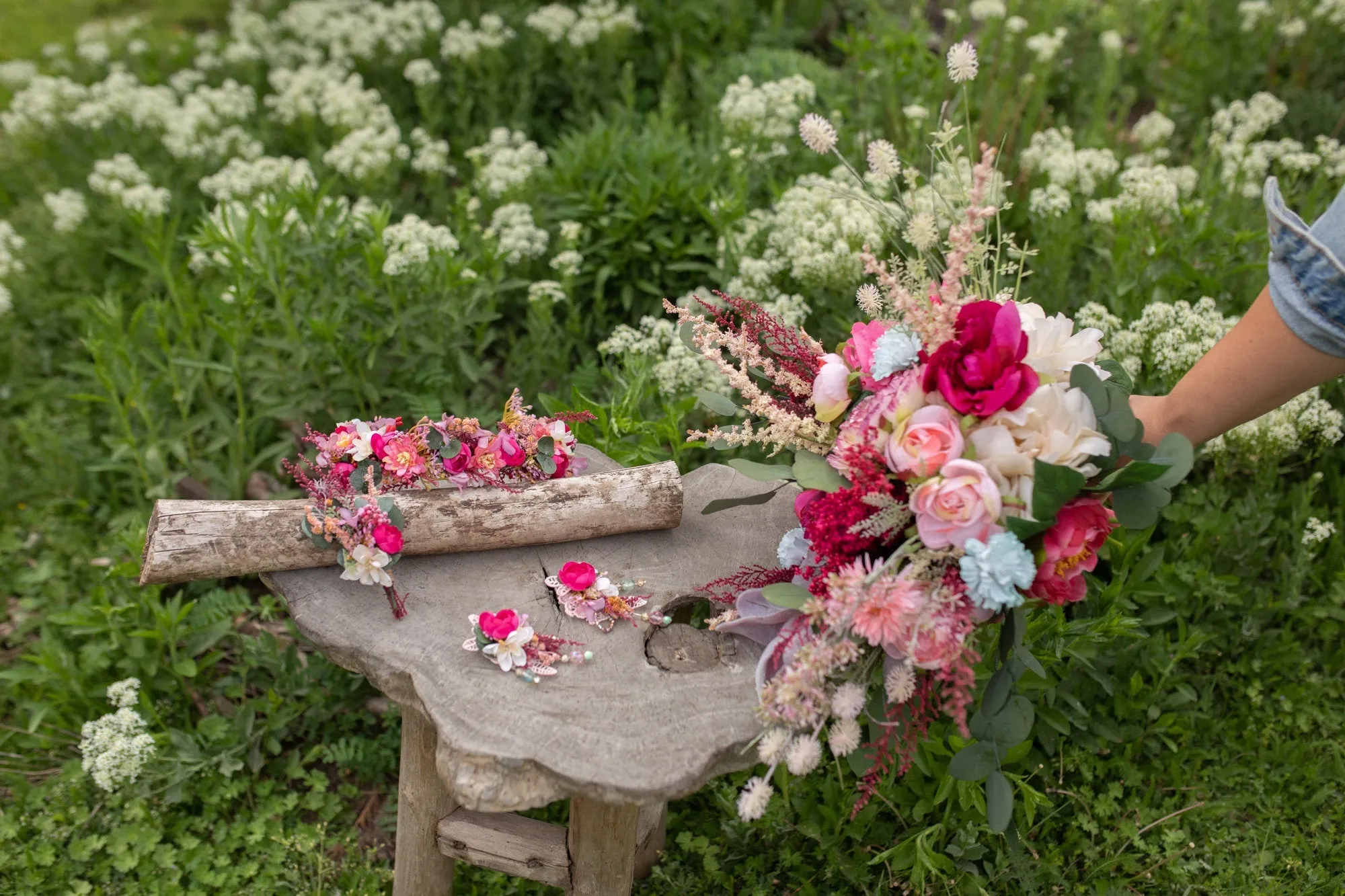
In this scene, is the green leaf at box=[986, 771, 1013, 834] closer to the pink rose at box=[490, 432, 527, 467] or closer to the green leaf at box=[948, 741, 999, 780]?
the green leaf at box=[948, 741, 999, 780]

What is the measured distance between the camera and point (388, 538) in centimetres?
A: 202

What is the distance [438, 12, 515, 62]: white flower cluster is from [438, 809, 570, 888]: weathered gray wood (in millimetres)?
3928

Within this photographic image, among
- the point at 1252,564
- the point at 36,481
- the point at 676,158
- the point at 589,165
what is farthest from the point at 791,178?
the point at 36,481

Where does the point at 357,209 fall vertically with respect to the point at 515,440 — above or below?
below

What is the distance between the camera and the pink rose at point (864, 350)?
6.22 ft

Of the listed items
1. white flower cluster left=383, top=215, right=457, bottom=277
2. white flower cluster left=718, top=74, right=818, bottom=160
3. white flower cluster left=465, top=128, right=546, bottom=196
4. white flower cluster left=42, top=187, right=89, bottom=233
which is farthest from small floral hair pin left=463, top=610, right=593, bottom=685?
white flower cluster left=42, top=187, right=89, bottom=233

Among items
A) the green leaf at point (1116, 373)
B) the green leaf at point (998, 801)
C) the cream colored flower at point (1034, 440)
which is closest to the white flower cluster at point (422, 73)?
the green leaf at point (1116, 373)

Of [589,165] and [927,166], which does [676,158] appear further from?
[927,166]

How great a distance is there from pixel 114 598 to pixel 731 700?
2.43m

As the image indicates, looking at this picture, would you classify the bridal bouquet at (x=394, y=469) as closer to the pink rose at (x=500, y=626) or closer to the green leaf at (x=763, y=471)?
the pink rose at (x=500, y=626)

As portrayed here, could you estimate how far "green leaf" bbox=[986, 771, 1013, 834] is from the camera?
5.81ft

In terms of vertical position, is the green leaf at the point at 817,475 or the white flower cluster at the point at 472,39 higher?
the green leaf at the point at 817,475

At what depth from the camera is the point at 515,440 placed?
232 cm

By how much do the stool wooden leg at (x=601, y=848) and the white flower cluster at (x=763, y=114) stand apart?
110 inches
